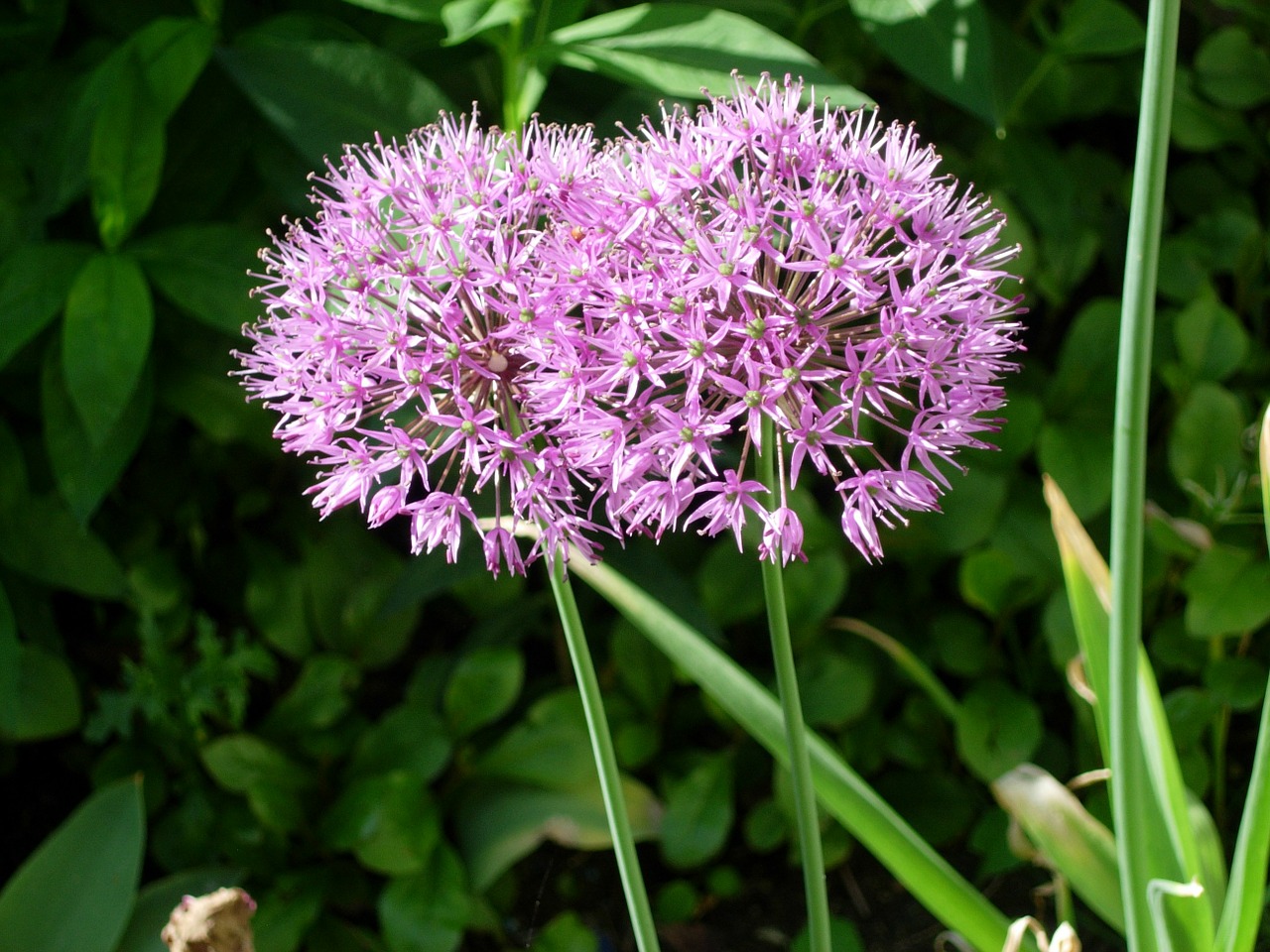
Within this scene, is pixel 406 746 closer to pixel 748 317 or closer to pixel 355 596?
pixel 355 596

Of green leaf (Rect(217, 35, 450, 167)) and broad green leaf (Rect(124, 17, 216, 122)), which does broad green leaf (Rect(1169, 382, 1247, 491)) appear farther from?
broad green leaf (Rect(124, 17, 216, 122))

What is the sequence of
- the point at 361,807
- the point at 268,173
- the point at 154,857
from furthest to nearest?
the point at 154,857, the point at 361,807, the point at 268,173

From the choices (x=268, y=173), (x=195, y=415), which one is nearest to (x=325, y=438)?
(x=268, y=173)

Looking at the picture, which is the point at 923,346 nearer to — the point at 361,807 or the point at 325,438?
the point at 325,438

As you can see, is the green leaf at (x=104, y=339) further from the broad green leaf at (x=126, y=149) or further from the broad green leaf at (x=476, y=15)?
the broad green leaf at (x=476, y=15)

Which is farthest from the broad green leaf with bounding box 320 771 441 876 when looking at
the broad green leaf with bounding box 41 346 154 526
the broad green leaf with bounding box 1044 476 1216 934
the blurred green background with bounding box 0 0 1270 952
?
the broad green leaf with bounding box 1044 476 1216 934

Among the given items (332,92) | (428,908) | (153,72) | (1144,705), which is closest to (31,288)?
(153,72)
